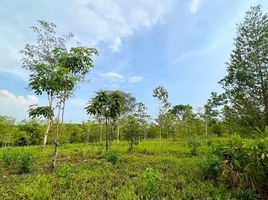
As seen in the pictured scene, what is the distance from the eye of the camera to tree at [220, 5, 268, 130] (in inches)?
556

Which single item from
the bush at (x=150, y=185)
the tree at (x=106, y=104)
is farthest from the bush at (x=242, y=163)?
the tree at (x=106, y=104)

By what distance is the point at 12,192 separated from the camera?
18.6 ft

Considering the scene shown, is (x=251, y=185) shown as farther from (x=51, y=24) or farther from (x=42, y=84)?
(x=51, y=24)

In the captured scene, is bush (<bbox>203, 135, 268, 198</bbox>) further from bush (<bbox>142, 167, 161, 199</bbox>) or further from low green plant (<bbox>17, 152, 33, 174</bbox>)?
low green plant (<bbox>17, 152, 33, 174</bbox>)

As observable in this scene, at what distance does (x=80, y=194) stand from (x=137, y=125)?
39.7 feet

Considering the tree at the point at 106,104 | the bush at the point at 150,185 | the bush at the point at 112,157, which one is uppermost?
the tree at the point at 106,104

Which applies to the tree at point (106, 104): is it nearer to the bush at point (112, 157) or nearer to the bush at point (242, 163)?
the bush at point (112, 157)

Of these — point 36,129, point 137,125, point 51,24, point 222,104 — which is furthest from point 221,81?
point 36,129

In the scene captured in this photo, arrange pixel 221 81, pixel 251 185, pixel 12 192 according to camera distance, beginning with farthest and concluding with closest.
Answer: pixel 221 81 < pixel 12 192 < pixel 251 185

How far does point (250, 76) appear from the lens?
14.3 metres

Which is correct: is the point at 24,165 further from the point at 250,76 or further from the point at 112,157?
the point at 250,76

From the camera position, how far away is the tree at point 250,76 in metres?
14.1

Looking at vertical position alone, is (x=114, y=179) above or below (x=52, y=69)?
below

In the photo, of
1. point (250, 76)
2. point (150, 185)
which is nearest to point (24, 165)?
point (150, 185)
